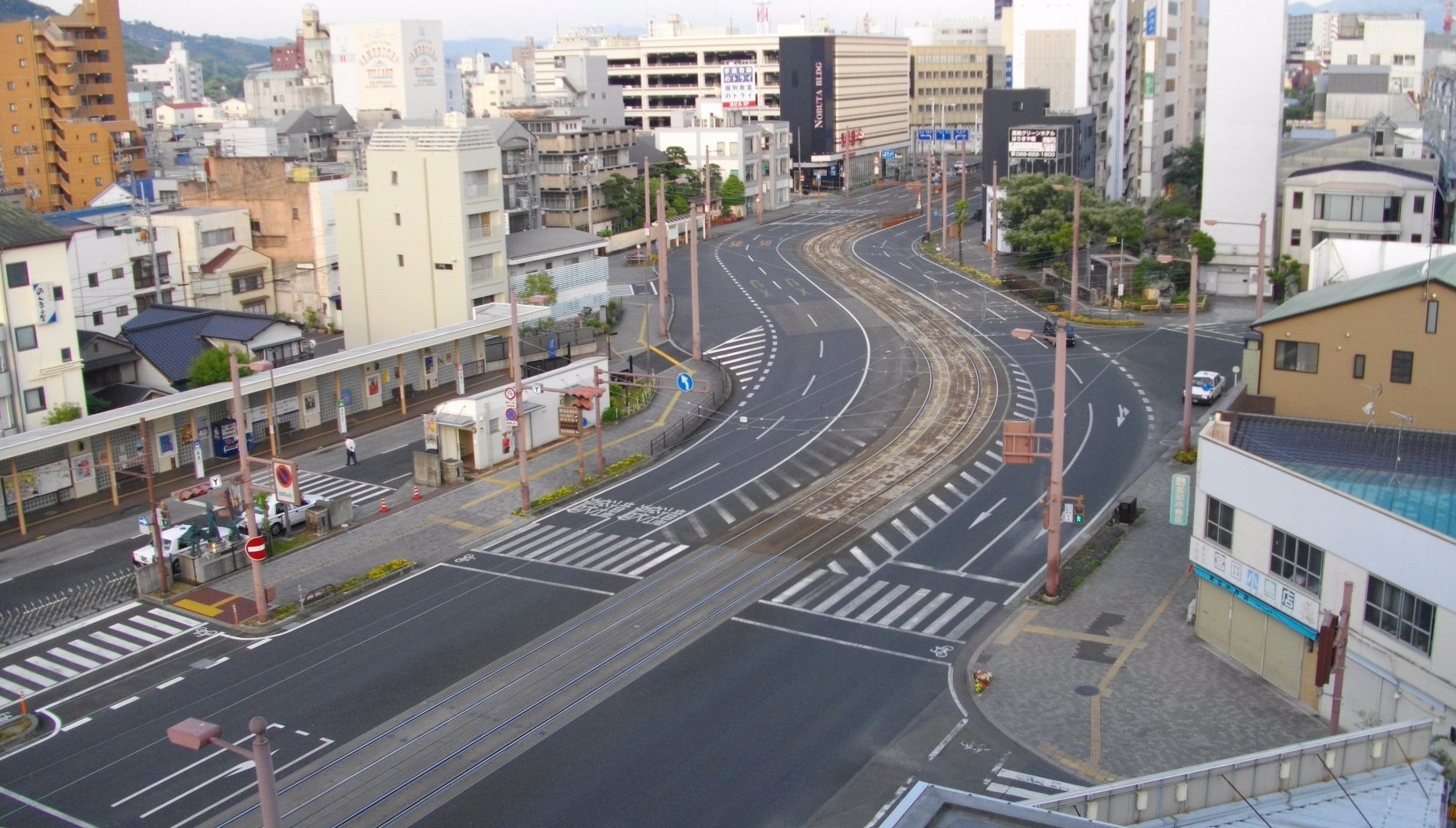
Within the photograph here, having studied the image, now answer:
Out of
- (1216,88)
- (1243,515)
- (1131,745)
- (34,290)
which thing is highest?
(1216,88)

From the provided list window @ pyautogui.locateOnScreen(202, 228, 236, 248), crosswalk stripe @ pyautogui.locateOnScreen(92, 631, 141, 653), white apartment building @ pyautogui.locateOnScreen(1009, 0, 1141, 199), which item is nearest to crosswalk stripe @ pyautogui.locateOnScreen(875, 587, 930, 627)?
crosswalk stripe @ pyautogui.locateOnScreen(92, 631, 141, 653)

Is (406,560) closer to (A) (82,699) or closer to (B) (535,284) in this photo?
(A) (82,699)

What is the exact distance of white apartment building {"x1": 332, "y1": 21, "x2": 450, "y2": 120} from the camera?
123 meters

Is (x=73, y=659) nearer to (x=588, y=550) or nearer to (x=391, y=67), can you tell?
(x=588, y=550)

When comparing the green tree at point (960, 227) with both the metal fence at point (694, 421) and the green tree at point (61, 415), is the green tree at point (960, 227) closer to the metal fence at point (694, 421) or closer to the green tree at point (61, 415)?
the metal fence at point (694, 421)

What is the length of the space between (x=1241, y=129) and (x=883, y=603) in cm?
6156

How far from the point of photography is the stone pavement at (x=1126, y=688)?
28.8m

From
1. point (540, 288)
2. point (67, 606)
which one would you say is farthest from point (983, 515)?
point (540, 288)

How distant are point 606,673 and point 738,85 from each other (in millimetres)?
105017

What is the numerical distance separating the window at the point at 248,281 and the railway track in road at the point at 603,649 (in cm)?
4360

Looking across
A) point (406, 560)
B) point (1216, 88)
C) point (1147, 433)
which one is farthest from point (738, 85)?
point (406, 560)

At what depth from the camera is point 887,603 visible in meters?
37.2

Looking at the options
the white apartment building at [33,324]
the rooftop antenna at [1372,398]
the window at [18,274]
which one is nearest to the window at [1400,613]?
the rooftop antenna at [1372,398]

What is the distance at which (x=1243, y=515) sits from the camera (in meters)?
32.5
